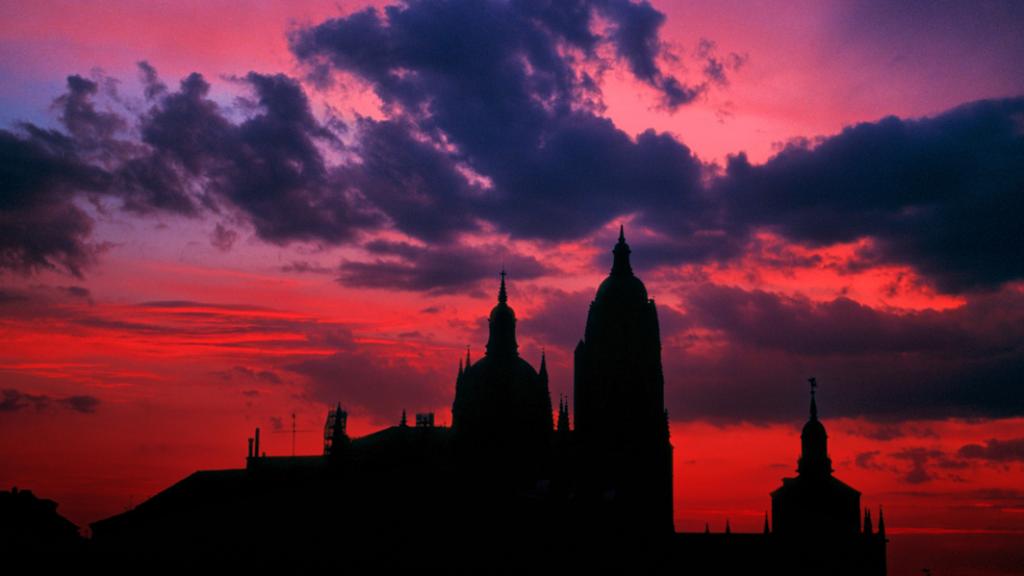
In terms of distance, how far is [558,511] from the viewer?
96062 millimetres

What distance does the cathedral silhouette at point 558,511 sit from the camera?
9531 cm

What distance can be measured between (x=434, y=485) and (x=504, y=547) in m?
8.29

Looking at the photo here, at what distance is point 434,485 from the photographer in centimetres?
9831

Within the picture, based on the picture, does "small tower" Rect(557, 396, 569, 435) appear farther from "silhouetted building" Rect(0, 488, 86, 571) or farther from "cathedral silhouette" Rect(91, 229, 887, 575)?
"silhouetted building" Rect(0, 488, 86, 571)

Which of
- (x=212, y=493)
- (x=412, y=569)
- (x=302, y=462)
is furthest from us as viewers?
(x=302, y=462)

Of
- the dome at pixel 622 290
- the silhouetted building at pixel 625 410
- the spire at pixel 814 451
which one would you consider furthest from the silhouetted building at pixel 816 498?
the dome at pixel 622 290

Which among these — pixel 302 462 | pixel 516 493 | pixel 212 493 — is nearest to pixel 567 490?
pixel 516 493

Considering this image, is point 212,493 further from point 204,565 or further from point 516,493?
point 516,493

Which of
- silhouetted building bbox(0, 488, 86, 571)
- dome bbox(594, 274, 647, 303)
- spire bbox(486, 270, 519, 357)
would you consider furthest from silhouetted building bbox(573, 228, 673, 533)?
silhouetted building bbox(0, 488, 86, 571)

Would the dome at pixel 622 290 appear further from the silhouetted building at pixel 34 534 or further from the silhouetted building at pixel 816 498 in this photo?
the silhouetted building at pixel 34 534

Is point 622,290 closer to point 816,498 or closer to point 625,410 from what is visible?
point 625,410

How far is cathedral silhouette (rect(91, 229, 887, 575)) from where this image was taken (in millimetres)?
95312

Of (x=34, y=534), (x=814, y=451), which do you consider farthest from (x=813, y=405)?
(x=34, y=534)

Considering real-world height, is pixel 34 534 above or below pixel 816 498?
below
